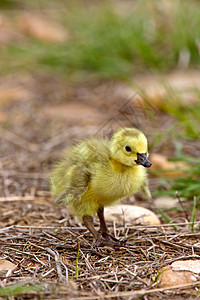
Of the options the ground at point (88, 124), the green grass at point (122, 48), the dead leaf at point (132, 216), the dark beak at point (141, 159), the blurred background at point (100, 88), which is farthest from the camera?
the green grass at point (122, 48)

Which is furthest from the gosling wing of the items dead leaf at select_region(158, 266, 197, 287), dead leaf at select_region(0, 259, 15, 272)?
dead leaf at select_region(158, 266, 197, 287)

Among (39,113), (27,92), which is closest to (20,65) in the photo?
(27,92)

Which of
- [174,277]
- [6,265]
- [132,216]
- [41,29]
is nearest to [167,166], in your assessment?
[132,216]

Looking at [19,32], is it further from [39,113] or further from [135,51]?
[39,113]

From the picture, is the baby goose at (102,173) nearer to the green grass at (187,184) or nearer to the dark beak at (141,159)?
the dark beak at (141,159)

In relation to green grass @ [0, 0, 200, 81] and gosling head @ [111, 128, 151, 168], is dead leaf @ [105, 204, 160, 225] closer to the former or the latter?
gosling head @ [111, 128, 151, 168]

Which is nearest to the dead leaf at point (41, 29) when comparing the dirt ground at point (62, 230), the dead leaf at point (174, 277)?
the dirt ground at point (62, 230)
